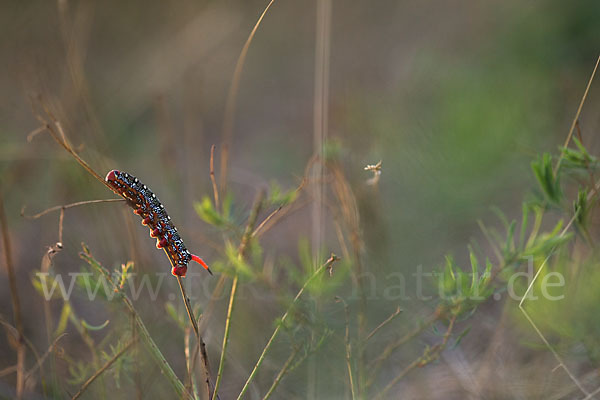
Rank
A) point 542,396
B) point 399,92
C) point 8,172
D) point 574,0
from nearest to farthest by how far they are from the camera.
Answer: point 542,396 → point 8,172 → point 574,0 → point 399,92

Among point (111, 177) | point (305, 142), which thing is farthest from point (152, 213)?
point (305, 142)

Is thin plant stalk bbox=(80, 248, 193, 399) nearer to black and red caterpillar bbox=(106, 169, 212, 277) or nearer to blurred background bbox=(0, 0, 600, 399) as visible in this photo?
black and red caterpillar bbox=(106, 169, 212, 277)

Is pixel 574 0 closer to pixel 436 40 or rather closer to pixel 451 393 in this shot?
pixel 436 40

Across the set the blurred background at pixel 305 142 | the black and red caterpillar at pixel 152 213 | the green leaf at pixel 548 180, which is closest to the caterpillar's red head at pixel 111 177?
the black and red caterpillar at pixel 152 213

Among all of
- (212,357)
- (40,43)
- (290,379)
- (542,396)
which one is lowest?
(542,396)

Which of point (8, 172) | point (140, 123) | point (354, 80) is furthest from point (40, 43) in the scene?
point (354, 80)

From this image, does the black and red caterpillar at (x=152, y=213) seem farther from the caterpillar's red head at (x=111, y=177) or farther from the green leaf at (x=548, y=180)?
the green leaf at (x=548, y=180)
